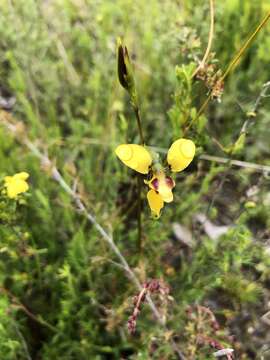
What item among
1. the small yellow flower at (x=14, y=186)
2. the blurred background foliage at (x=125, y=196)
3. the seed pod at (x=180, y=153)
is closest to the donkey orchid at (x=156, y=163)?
the seed pod at (x=180, y=153)

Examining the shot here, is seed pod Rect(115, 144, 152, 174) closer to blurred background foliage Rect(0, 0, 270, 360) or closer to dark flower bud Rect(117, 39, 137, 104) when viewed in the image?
dark flower bud Rect(117, 39, 137, 104)

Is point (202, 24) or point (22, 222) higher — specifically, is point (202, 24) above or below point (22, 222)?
above

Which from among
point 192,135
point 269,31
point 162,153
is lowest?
point 192,135

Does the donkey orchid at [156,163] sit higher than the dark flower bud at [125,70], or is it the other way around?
the dark flower bud at [125,70]

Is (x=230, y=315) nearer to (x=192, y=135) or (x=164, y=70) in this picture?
(x=192, y=135)

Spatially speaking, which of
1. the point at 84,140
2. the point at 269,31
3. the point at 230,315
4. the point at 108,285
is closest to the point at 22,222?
the point at 108,285

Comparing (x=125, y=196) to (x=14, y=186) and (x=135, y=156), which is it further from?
(x=135, y=156)

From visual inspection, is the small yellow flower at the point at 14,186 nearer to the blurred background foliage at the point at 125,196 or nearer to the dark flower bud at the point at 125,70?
the blurred background foliage at the point at 125,196

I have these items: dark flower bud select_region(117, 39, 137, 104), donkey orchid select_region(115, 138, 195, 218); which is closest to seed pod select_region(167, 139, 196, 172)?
donkey orchid select_region(115, 138, 195, 218)
